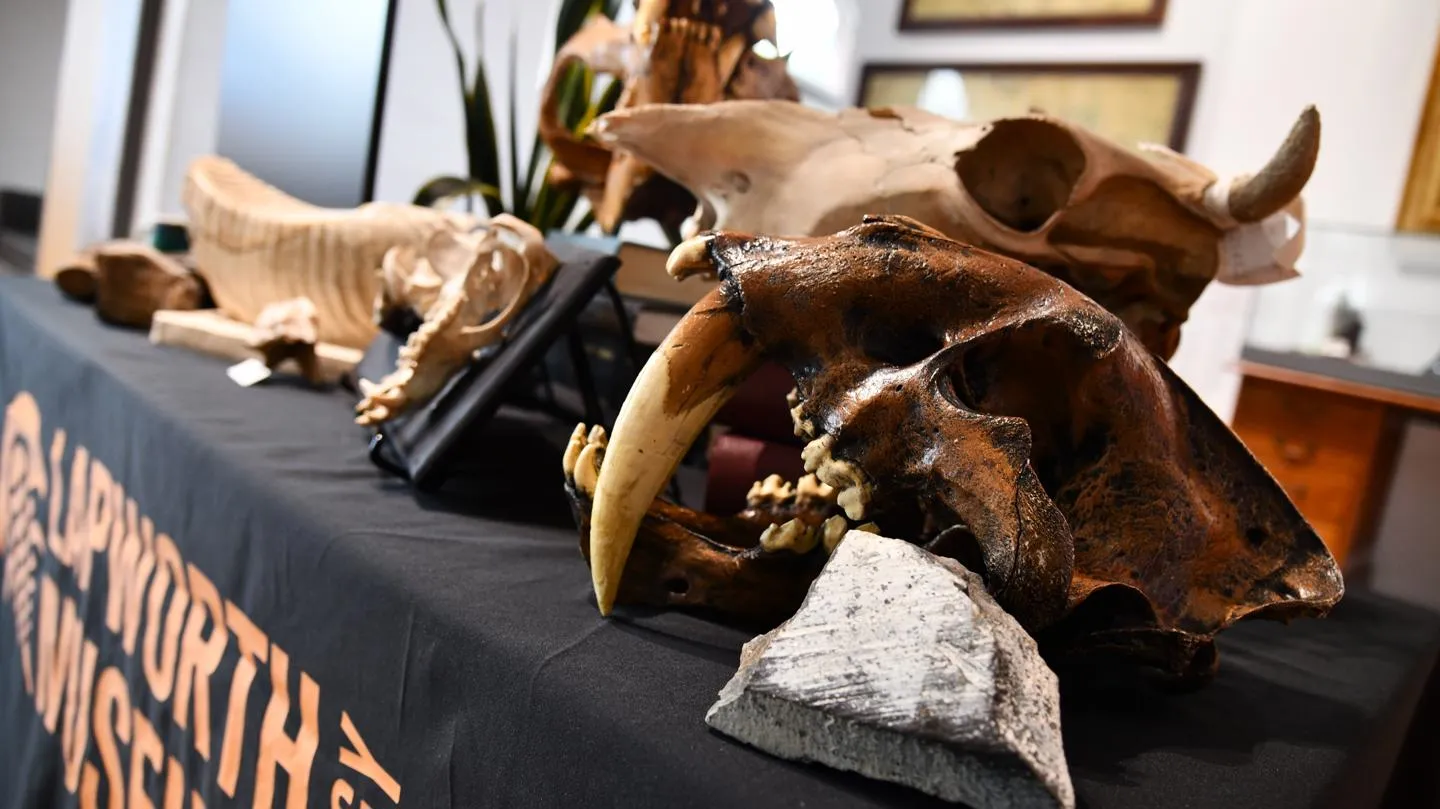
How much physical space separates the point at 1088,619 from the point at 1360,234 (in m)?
2.21

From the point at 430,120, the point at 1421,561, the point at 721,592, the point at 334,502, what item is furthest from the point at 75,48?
the point at 1421,561

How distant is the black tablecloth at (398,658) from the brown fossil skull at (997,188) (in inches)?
15.0

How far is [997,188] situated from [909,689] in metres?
0.61

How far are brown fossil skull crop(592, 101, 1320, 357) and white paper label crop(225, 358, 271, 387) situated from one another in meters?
0.86

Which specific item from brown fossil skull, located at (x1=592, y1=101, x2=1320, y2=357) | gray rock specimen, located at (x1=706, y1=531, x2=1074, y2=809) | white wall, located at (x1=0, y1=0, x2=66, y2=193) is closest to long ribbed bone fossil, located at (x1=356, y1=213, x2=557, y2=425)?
brown fossil skull, located at (x1=592, y1=101, x2=1320, y2=357)

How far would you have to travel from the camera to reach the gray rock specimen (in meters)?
0.47

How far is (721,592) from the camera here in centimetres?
75

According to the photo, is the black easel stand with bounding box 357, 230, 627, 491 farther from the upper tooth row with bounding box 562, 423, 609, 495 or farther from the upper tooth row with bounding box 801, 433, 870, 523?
the upper tooth row with bounding box 801, 433, 870, 523

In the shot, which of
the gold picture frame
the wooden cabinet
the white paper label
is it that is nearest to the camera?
the white paper label

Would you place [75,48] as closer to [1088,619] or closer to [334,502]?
[334,502]

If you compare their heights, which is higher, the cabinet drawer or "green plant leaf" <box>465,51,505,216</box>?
"green plant leaf" <box>465,51,505,216</box>

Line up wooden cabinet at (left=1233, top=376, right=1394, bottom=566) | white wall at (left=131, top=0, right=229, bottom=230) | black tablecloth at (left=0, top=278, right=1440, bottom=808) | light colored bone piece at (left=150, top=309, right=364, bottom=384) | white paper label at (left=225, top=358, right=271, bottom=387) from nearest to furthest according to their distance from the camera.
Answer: black tablecloth at (left=0, top=278, right=1440, bottom=808)
white paper label at (left=225, top=358, right=271, bottom=387)
light colored bone piece at (left=150, top=309, right=364, bottom=384)
wooden cabinet at (left=1233, top=376, right=1394, bottom=566)
white wall at (left=131, top=0, right=229, bottom=230)

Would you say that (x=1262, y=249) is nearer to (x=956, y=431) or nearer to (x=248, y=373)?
(x=956, y=431)

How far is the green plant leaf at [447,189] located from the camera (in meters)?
1.90
